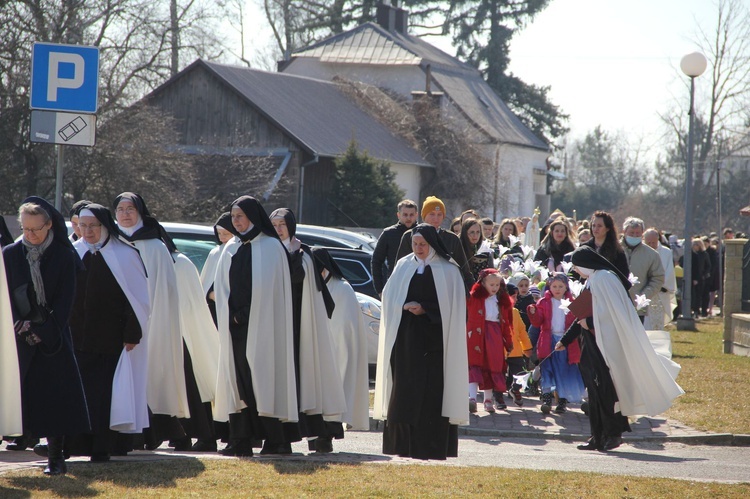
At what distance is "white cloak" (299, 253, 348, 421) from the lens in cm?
888

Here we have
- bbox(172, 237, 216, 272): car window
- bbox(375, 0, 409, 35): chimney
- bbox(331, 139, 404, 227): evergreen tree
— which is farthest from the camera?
bbox(375, 0, 409, 35): chimney

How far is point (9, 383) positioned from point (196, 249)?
603cm

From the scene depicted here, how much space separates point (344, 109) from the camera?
150 ft

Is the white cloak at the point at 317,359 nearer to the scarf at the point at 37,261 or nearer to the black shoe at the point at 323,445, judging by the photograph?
the black shoe at the point at 323,445

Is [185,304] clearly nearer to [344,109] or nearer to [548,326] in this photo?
[548,326]

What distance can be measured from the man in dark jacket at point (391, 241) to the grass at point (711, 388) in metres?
3.47

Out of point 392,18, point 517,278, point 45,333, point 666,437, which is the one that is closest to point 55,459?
point 45,333

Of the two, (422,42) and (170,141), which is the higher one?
(422,42)

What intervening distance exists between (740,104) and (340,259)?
143 feet

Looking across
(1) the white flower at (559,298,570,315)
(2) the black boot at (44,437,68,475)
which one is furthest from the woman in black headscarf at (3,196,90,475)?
(1) the white flower at (559,298,570,315)

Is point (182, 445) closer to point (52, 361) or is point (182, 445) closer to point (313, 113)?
point (52, 361)

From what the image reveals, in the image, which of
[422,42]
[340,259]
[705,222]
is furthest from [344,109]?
[340,259]

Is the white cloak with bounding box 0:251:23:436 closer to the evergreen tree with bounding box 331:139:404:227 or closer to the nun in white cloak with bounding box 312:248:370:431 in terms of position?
the nun in white cloak with bounding box 312:248:370:431

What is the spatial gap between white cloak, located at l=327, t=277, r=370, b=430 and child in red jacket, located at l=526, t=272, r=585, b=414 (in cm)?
271
